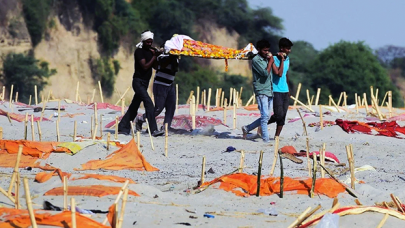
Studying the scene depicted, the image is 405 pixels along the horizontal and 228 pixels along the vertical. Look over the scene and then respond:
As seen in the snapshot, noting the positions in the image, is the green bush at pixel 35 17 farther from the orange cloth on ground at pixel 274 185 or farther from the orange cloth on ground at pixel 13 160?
the orange cloth on ground at pixel 274 185

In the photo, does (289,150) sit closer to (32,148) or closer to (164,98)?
(164,98)

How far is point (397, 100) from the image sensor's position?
4575cm

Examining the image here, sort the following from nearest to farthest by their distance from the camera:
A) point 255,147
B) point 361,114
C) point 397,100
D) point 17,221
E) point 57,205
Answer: point 17,221
point 57,205
point 255,147
point 361,114
point 397,100

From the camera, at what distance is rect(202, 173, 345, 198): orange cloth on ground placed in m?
7.14

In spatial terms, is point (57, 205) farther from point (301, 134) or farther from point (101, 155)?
point (301, 134)

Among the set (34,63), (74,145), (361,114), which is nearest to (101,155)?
(74,145)

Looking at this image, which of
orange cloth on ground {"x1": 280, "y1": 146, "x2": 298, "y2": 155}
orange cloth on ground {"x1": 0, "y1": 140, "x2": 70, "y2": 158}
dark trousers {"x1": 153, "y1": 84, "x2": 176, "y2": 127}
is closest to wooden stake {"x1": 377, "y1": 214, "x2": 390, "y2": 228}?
orange cloth on ground {"x1": 280, "y1": 146, "x2": 298, "y2": 155}

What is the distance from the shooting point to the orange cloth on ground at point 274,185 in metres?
7.14

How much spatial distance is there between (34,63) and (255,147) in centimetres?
2313

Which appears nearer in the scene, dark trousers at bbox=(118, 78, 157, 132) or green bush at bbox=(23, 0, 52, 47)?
dark trousers at bbox=(118, 78, 157, 132)

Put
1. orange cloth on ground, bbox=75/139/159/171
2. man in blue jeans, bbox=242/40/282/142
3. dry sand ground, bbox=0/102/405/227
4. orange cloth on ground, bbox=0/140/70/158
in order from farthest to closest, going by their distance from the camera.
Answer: man in blue jeans, bbox=242/40/282/142 < orange cloth on ground, bbox=0/140/70/158 < orange cloth on ground, bbox=75/139/159/171 < dry sand ground, bbox=0/102/405/227

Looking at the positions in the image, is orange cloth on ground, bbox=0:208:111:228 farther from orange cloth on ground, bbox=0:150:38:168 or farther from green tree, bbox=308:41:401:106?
green tree, bbox=308:41:401:106

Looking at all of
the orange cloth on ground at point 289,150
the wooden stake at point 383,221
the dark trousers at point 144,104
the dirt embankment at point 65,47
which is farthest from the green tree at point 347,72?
the wooden stake at point 383,221

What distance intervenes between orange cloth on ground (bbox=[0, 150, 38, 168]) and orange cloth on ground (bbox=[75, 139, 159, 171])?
56cm
